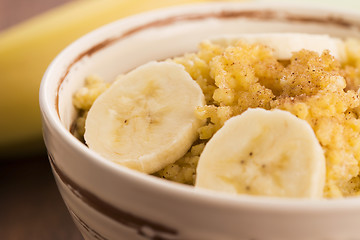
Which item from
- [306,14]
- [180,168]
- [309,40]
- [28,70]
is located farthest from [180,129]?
[28,70]

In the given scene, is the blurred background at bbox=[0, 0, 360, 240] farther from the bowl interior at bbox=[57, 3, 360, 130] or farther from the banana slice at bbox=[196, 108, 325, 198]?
the banana slice at bbox=[196, 108, 325, 198]

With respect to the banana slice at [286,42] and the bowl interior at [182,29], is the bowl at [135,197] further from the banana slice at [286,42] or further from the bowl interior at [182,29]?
the banana slice at [286,42]

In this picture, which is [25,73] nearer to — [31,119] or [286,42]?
[31,119]

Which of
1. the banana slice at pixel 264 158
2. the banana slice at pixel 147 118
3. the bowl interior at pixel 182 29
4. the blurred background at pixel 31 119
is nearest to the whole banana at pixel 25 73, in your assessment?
the blurred background at pixel 31 119

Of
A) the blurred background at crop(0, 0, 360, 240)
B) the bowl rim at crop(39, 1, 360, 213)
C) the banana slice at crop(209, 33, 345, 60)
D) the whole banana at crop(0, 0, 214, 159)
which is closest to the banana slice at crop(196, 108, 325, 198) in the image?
the bowl rim at crop(39, 1, 360, 213)

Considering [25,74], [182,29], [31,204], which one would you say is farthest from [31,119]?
[182,29]

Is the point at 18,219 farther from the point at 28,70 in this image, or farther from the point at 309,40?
the point at 309,40
